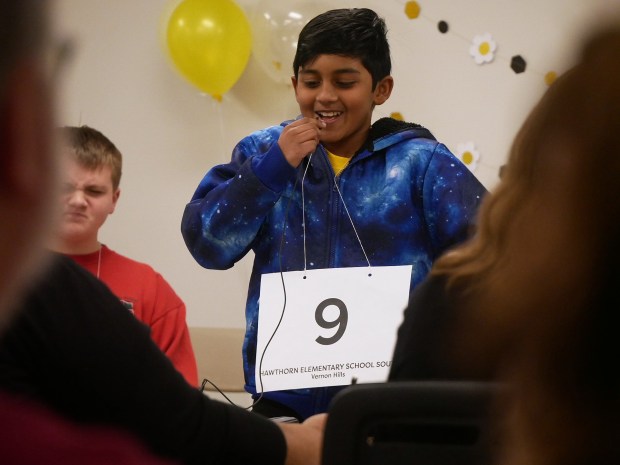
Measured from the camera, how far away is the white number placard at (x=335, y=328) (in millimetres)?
1627

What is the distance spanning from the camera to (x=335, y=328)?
5.38 feet

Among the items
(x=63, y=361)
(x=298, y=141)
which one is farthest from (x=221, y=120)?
(x=63, y=361)

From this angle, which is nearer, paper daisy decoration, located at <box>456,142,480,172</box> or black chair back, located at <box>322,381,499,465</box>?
black chair back, located at <box>322,381,499,465</box>

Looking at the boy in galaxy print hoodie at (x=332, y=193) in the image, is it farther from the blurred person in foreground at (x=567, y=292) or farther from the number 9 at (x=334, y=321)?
the blurred person in foreground at (x=567, y=292)

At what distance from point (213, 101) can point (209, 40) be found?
0.52m

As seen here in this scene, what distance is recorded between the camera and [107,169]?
2311mm

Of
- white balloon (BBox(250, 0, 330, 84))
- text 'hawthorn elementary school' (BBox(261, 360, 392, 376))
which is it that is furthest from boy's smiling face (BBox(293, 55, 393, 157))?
white balloon (BBox(250, 0, 330, 84))

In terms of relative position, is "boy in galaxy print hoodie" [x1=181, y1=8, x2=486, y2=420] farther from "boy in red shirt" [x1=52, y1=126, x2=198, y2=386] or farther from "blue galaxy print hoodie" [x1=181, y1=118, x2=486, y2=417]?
"boy in red shirt" [x1=52, y1=126, x2=198, y2=386]

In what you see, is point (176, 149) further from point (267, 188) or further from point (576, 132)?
point (576, 132)

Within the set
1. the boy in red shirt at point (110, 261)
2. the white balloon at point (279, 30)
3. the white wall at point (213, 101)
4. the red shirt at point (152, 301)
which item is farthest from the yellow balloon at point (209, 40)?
the red shirt at point (152, 301)

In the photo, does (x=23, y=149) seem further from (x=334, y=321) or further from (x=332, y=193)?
(x=332, y=193)

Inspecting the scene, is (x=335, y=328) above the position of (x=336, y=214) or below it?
below

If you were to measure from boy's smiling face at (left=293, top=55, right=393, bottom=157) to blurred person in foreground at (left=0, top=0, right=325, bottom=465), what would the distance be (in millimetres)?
929

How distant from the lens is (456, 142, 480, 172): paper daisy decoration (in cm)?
354
